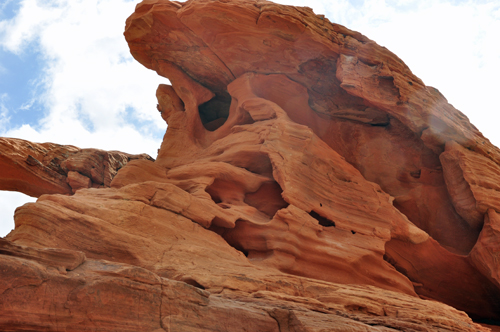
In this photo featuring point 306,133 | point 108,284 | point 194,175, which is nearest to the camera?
point 108,284

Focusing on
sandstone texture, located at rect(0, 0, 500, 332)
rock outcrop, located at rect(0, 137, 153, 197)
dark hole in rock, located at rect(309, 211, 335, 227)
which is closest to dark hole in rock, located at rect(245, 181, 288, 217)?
sandstone texture, located at rect(0, 0, 500, 332)

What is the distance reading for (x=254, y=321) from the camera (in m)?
4.22

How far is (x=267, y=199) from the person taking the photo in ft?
29.1

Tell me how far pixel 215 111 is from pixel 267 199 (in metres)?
4.18

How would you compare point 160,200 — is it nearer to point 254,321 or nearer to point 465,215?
point 254,321

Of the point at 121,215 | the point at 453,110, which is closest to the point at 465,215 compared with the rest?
the point at 453,110

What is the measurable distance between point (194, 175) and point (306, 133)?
273cm

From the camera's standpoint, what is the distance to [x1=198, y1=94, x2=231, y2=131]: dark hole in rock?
1180 centimetres

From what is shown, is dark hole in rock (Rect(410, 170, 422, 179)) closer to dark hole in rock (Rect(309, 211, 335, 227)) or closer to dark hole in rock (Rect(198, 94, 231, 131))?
dark hole in rock (Rect(309, 211, 335, 227))

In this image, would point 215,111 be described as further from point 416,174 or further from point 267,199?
point 416,174

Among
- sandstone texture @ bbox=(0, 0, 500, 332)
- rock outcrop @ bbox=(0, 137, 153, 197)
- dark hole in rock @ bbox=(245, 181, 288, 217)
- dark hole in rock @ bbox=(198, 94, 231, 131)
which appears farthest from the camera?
dark hole in rock @ bbox=(198, 94, 231, 131)

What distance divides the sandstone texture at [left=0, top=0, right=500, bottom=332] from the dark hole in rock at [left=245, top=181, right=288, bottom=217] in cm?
3

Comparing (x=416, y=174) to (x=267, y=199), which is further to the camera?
(x=416, y=174)

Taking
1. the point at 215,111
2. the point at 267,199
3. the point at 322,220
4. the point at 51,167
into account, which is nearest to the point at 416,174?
the point at 322,220
